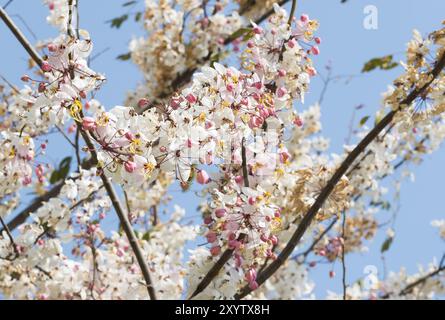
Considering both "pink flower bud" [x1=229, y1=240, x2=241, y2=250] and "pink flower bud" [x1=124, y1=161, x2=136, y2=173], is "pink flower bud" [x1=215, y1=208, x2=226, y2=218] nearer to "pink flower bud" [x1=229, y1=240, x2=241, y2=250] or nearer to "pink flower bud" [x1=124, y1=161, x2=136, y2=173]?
"pink flower bud" [x1=229, y1=240, x2=241, y2=250]

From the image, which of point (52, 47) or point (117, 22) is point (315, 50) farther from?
point (117, 22)

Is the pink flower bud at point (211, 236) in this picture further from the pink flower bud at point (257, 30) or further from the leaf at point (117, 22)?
the leaf at point (117, 22)

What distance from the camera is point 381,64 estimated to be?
371cm

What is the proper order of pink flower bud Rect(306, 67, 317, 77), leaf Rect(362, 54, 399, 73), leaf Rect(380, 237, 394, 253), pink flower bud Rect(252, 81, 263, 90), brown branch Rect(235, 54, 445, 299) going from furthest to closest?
leaf Rect(380, 237, 394, 253), leaf Rect(362, 54, 399, 73), pink flower bud Rect(306, 67, 317, 77), brown branch Rect(235, 54, 445, 299), pink flower bud Rect(252, 81, 263, 90)

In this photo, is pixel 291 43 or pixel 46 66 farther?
pixel 291 43

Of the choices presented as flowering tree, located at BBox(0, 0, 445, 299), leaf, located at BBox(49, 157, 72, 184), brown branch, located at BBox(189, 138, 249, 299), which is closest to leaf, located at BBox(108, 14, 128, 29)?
flowering tree, located at BBox(0, 0, 445, 299)

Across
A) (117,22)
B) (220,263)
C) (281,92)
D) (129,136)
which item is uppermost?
(117,22)

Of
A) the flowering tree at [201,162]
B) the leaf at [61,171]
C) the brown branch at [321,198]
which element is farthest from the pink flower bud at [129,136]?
the leaf at [61,171]

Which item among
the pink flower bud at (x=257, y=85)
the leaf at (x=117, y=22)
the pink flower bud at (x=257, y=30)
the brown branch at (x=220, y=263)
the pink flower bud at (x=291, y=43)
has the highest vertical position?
the leaf at (x=117, y=22)

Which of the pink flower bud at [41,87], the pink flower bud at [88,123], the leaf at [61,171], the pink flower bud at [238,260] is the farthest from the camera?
the leaf at [61,171]

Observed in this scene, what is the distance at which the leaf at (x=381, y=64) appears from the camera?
3660 mm

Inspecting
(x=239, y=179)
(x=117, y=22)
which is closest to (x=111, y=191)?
(x=239, y=179)

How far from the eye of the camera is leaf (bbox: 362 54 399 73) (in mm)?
3660
